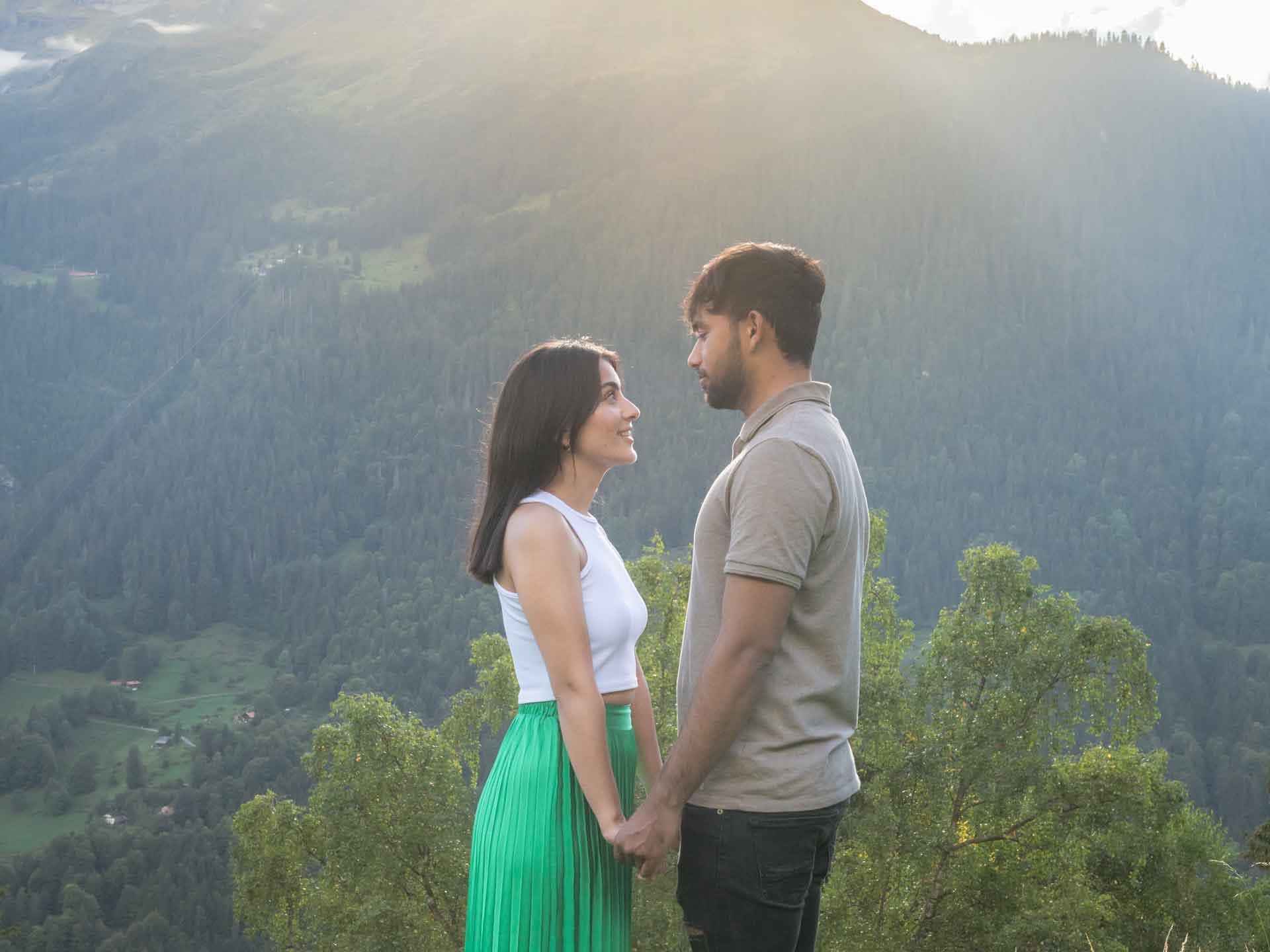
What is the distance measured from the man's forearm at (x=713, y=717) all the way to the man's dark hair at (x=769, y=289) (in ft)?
2.86

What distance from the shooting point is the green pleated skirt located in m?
3.15

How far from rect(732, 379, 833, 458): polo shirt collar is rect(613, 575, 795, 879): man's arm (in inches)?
17.7

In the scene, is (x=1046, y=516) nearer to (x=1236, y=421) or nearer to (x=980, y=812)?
(x=1236, y=421)

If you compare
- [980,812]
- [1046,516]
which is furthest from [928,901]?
[1046,516]

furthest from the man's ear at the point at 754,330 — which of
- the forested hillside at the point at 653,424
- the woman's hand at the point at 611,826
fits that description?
the forested hillside at the point at 653,424

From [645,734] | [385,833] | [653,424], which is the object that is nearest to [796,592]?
[645,734]

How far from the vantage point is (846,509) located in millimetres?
2998

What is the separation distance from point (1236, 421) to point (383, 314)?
118m

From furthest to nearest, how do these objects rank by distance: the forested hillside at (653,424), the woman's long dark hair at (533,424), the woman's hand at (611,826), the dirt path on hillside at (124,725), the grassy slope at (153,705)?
1. the forested hillside at (653,424)
2. the dirt path on hillside at (124,725)
3. the grassy slope at (153,705)
4. the woman's long dark hair at (533,424)
5. the woman's hand at (611,826)

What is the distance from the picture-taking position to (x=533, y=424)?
3.33 m

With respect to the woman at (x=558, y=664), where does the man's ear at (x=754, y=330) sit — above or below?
above

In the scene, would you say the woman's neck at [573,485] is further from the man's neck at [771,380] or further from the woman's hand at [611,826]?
the woman's hand at [611,826]

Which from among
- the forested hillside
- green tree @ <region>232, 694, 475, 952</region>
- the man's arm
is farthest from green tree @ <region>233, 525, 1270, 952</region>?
the forested hillside

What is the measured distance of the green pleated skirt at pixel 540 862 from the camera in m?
3.15
